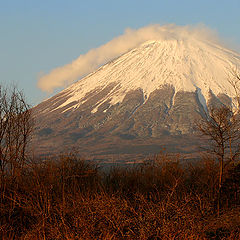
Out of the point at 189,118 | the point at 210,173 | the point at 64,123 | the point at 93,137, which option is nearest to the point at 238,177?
the point at 210,173

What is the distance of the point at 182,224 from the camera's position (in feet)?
25.5

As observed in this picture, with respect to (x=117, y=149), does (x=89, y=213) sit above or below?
above

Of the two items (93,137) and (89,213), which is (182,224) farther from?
(93,137)

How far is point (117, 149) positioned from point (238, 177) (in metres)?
126

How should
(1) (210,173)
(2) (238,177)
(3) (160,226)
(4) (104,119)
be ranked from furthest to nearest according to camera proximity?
(4) (104,119)
(1) (210,173)
(2) (238,177)
(3) (160,226)

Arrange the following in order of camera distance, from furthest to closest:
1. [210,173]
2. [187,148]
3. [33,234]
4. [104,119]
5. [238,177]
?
[104,119]
[187,148]
[210,173]
[238,177]
[33,234]

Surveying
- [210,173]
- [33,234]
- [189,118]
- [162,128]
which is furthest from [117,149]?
[33,234]

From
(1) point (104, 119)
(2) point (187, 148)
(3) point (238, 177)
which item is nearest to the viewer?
(3) point (238, 177)

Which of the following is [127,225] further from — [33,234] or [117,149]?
[117,149]

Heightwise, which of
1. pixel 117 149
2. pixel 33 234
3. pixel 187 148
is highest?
pixel 33 234

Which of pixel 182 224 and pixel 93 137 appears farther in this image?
pixel 93 137

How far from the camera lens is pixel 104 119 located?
624 feet

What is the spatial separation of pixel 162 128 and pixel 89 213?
168187 mm

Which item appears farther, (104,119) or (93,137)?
(104,119)
